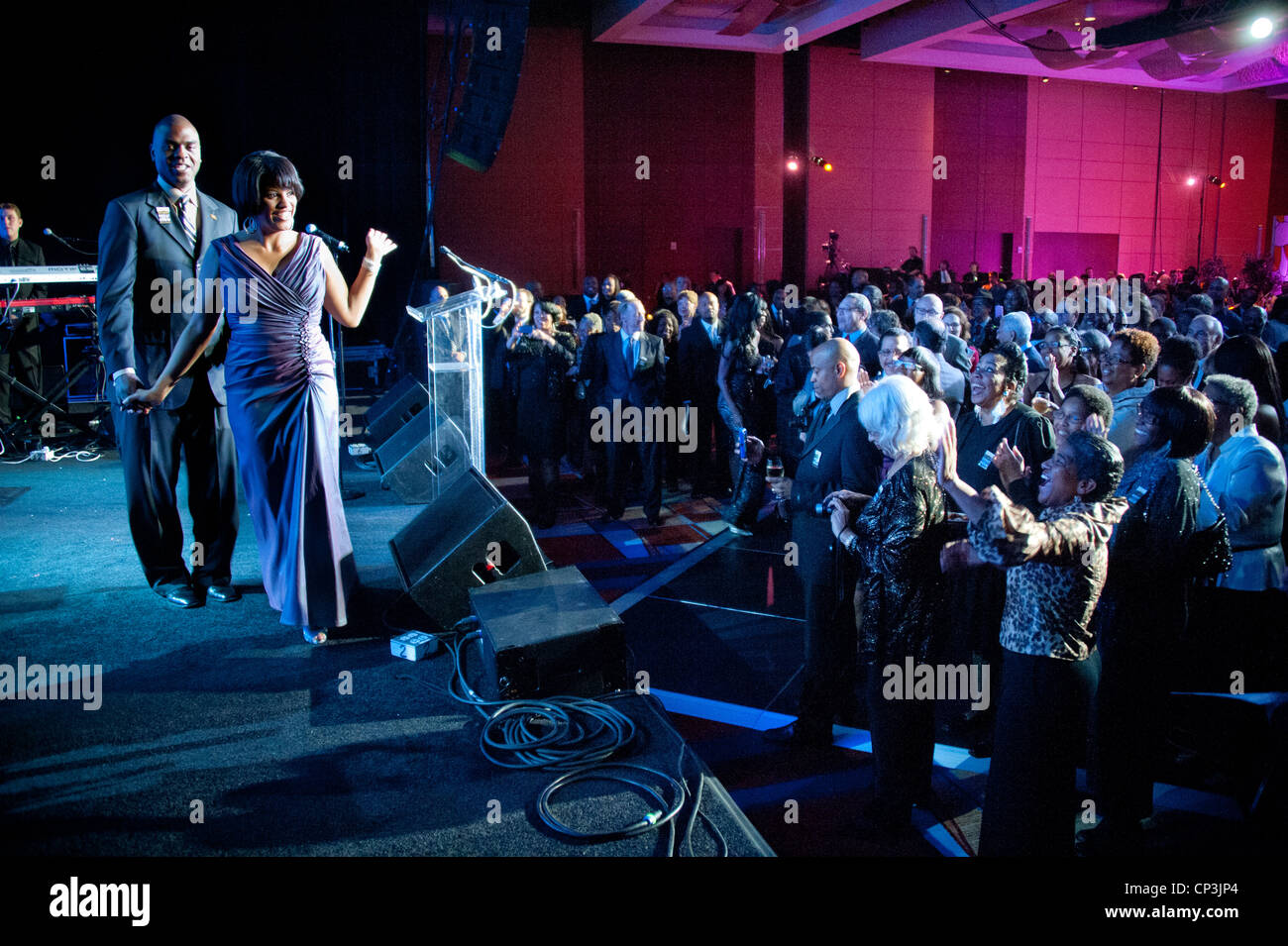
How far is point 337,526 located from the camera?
3299 mm

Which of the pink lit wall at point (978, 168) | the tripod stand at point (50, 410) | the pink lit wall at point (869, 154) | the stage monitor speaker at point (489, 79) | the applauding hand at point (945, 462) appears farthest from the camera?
the pink lit wall at point (978, 168)

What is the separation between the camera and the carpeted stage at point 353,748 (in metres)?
2.15

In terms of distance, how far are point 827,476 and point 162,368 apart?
8.80 ft

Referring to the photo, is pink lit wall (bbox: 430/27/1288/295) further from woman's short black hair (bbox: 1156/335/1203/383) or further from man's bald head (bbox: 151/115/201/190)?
woman's short black hair (bbox: 1156/335/1203/383)

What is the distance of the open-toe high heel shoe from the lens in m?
3.24

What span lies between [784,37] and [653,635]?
13.4m

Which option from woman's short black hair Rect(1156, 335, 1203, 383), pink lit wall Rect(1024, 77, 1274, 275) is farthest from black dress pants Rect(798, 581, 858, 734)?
pink lit wall Rect(1024, 77, 1274, 275)

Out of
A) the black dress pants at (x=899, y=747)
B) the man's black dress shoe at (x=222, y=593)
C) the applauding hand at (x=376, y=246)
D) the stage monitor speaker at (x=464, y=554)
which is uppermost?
the applauding hand at (x=376, y=246)

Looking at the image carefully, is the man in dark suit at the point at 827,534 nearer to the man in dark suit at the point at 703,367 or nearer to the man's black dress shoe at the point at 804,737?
the man's black dress shoe at the point at 804,737

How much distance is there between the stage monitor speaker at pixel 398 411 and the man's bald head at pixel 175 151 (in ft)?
9.61

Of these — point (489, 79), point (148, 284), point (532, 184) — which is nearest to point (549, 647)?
point (148, 284)

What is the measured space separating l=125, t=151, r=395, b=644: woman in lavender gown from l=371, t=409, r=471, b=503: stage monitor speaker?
2.00 meters

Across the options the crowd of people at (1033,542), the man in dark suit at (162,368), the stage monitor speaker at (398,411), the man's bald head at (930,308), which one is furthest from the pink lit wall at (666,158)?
the man in dark suit at (162,368)
